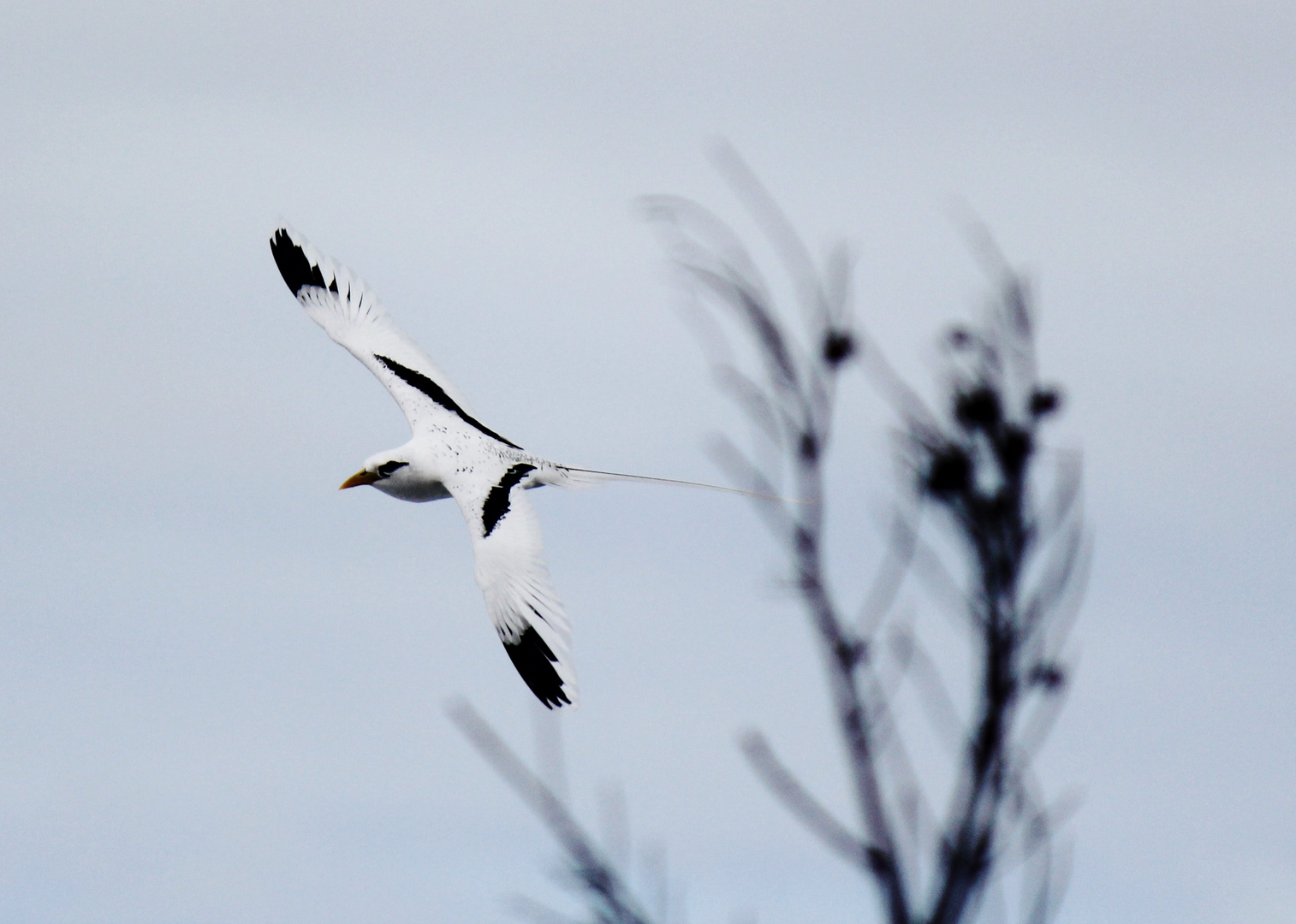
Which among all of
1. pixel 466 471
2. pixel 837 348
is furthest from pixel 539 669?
pixel 837 348

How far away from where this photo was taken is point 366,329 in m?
22.2

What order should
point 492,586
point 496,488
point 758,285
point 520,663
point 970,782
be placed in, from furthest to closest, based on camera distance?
1. point 496,488
2. point 492,586
3. point 520,663
4. point 758,285
5. point 970,782

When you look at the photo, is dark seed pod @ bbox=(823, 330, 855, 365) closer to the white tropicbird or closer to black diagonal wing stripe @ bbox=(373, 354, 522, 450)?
the white tropicbird

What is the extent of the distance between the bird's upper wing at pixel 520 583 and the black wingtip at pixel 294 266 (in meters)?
6.74

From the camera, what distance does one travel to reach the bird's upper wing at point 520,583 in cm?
1440

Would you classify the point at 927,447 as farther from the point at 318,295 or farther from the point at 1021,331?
the point at 318,295

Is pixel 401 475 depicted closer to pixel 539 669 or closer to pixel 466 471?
pixel 466 471

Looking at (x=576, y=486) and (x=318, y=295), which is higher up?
(x=318, y=295)

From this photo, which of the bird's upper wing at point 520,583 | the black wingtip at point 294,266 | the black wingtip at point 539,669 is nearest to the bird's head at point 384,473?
the bird's upper wing at point 520,583

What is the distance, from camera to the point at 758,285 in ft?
18.9

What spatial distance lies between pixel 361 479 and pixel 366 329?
14.9ft

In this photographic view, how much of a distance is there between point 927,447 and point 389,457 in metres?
12.8

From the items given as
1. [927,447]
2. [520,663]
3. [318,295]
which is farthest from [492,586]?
[927,447]

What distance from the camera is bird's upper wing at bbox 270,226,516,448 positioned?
789 inches
